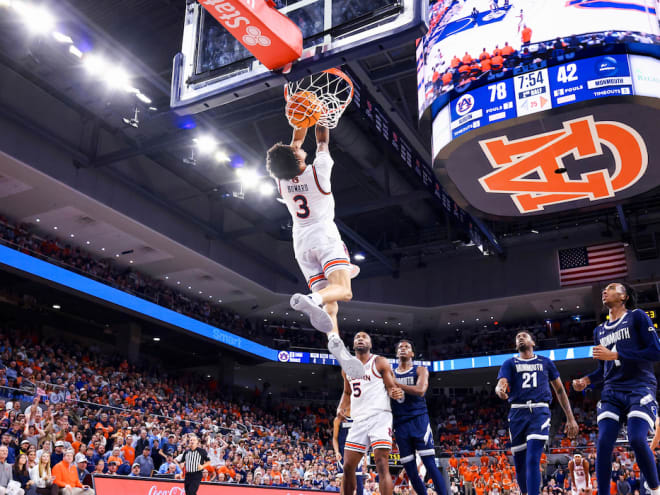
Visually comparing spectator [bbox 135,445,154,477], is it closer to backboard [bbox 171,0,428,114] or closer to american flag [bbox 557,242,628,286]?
backboard [bbox 171,0,428,114]

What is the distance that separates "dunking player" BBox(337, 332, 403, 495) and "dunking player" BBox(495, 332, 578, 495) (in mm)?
1146

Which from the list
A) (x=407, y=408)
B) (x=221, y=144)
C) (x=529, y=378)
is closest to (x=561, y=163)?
(x=529, y=378)

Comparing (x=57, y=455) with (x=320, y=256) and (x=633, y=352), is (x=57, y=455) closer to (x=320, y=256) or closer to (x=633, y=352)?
(x=320, y=256)

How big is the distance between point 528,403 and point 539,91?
4.58 metres

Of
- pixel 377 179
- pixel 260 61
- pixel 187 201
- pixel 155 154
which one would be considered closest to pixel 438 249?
pixel 377 179

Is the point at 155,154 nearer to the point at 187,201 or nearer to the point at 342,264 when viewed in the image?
the point at 187,201

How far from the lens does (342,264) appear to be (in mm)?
5438

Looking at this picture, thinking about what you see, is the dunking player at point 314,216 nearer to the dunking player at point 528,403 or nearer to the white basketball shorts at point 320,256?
the white basketball shorts at point 320,256

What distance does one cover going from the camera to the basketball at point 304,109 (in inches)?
225

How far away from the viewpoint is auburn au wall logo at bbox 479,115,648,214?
9.66 metres

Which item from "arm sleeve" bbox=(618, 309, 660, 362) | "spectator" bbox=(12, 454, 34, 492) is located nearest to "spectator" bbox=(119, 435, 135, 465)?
"spectator" bbox=(12, 454, 34, 492)

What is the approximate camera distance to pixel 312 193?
18.3 ft

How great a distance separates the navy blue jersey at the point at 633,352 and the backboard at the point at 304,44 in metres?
3.08

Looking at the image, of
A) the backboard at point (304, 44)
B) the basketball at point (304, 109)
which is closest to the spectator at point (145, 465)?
the backboard at point (304, 44)
